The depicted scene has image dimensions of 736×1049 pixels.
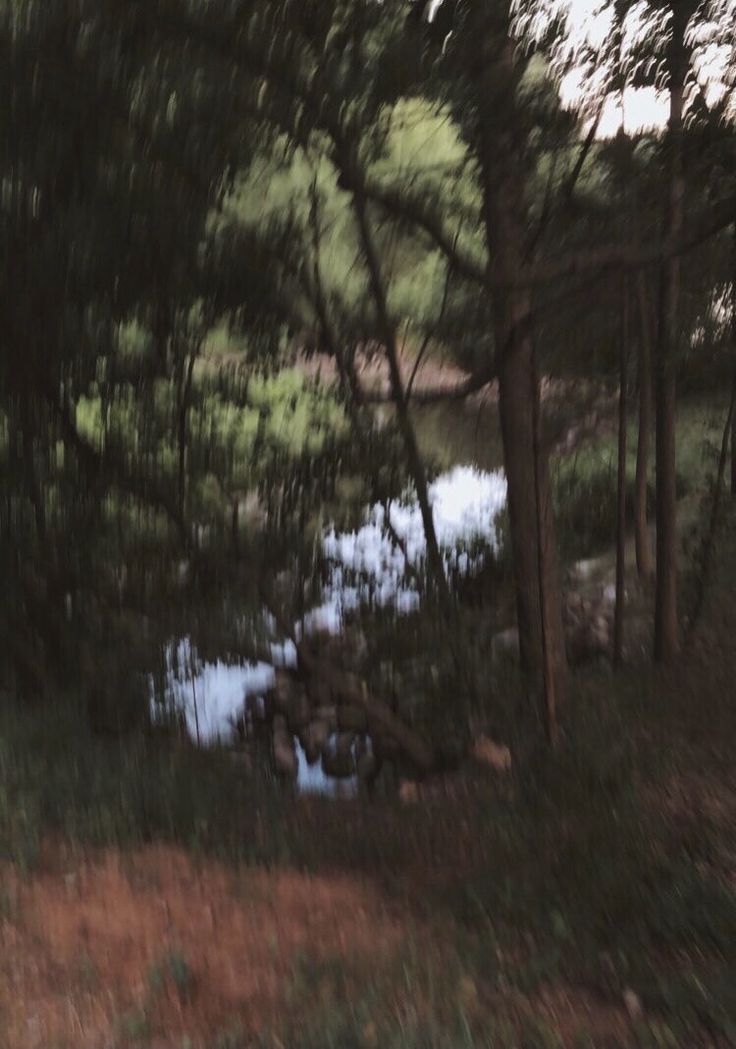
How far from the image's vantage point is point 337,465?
4.76 meters

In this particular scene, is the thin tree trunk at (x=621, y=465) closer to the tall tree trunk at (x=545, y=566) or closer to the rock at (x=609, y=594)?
the tall tree trunk at (x=545, y=566)

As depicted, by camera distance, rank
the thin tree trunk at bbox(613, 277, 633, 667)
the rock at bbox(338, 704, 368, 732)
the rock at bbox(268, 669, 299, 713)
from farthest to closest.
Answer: the rock at bbox(268, 669, 299, 713), the rock at bbox(338, 704, 368, 732), the thin tree trunk at bbox(613, 277, 633, 667)

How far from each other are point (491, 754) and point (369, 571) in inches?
55.1

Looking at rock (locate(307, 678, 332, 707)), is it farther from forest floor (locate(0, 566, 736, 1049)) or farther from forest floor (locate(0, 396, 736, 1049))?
forest floor (locate(0, 566, 736, 1049))

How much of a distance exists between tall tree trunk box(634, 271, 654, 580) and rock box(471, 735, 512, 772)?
2.04 metres

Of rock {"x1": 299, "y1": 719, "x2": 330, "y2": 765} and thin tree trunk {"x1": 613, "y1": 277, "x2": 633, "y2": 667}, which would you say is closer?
thin tree trunk {"x1": 613, "y1": 277, "x2": 633, "y2": 667}

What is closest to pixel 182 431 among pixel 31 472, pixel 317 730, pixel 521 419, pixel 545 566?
pixel 31 472

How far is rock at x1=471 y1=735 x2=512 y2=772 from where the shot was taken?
4.38m

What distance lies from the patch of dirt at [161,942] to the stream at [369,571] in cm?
166

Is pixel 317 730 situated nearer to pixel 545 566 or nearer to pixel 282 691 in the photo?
pixel 282 691

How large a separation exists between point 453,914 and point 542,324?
293 centimetres

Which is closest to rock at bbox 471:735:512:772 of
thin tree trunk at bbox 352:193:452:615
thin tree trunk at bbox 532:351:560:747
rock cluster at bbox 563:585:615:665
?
thin tree trunk at bbox 532:351:560:747

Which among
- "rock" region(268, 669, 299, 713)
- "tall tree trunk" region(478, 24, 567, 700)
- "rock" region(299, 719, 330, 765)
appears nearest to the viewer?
"tall tree trunk" region(478, 24, 567, 700)

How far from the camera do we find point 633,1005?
7.21 ft
